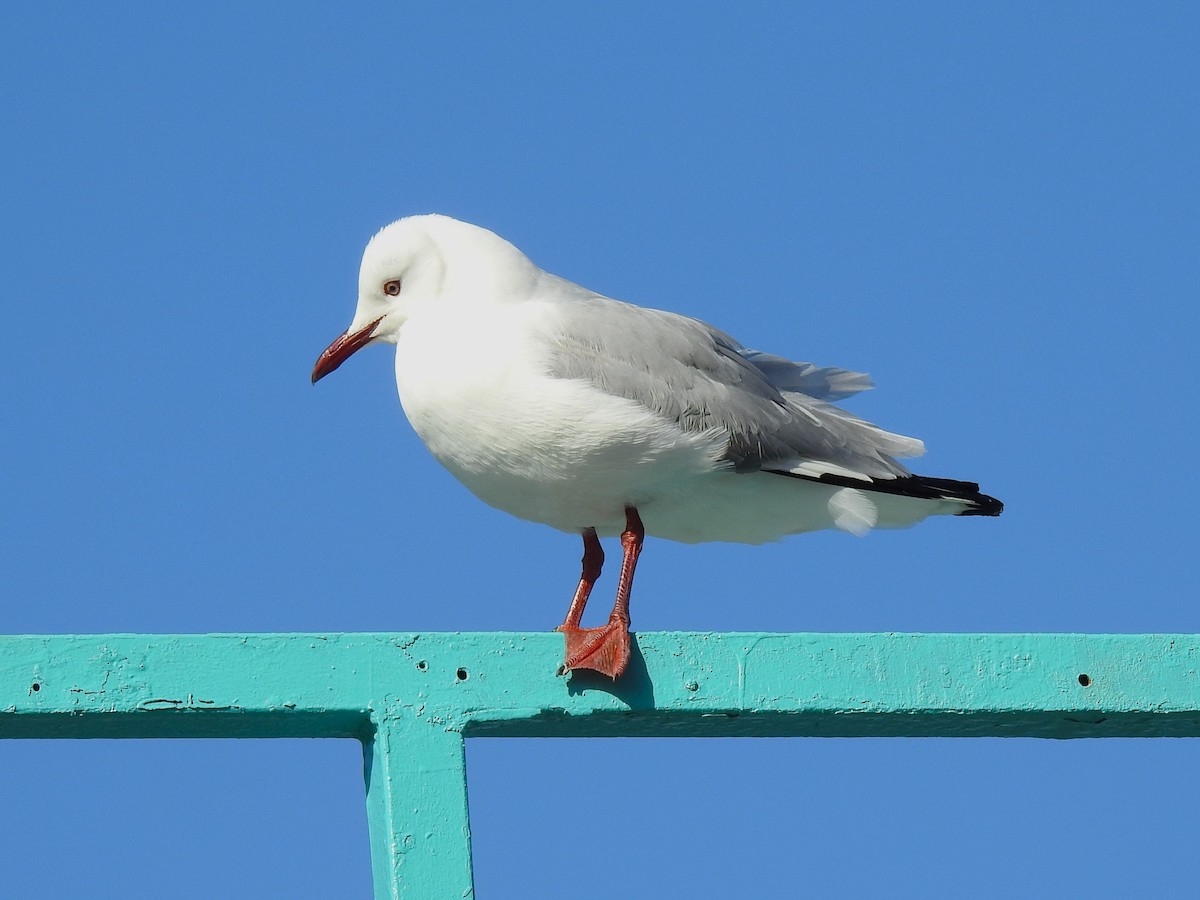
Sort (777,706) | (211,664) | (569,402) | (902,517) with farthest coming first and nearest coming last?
(902,517) → (569,402) → (777,706) → (211,664)

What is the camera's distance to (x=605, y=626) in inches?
108

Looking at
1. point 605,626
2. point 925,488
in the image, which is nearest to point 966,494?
point 925,488

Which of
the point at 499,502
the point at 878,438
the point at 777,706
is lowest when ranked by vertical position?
the point at 777,706

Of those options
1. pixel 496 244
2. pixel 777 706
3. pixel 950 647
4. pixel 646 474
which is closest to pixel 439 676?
pixel 777 706

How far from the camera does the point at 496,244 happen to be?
396 cm

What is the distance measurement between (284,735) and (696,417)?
4.52 feet

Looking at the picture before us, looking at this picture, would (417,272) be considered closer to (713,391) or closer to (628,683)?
(713,391)

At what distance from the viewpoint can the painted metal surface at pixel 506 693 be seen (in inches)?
98.2

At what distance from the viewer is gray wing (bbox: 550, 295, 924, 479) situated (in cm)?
366

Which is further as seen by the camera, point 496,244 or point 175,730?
point 496,244

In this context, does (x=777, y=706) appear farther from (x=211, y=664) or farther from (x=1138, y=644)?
(x=211, y=664)

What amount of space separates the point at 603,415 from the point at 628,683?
85 centimetres

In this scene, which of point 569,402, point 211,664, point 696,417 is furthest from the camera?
point 696,417
